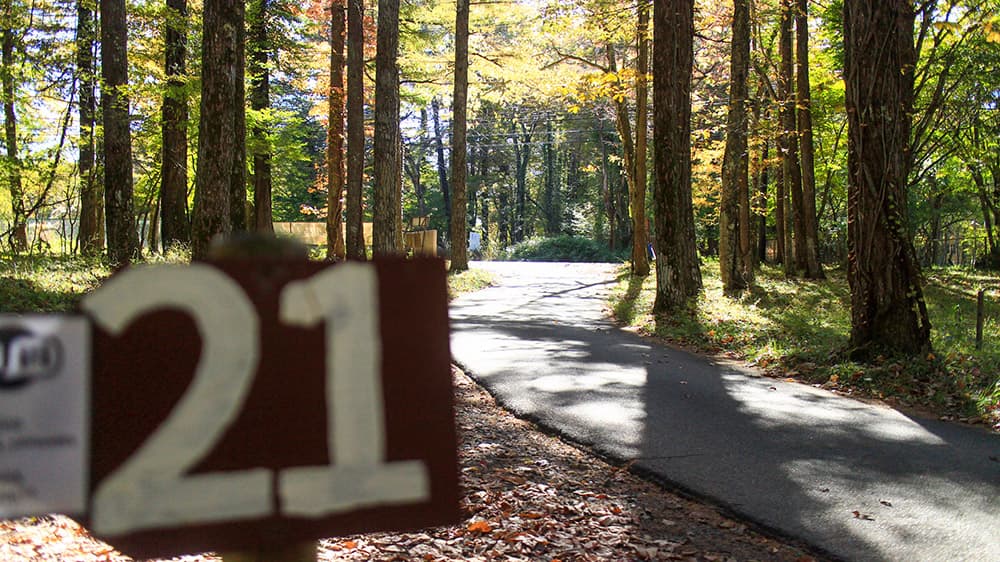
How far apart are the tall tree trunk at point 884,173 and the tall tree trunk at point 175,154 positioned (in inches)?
531

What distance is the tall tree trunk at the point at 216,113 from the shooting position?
9.86m

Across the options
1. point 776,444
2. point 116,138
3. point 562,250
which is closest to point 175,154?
point 116,138

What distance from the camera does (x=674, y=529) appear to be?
4.16 metres

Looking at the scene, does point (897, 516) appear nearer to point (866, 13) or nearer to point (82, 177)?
point (866, 13)

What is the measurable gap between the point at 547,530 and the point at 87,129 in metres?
17.7

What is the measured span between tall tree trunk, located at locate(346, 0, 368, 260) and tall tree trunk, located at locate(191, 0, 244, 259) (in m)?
9.08

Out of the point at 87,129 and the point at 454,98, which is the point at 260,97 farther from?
the point at 454,98

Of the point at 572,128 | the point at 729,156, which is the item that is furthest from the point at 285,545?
the point at 572,128

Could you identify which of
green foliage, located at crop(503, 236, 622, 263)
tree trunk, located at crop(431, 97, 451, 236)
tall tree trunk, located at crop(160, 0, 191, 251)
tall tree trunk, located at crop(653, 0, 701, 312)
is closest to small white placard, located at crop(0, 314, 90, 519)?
tall tree trunk, located at crop(653, 0, 701, 312)

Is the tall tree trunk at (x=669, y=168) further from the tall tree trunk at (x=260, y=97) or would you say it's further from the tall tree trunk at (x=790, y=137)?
the tall tree trunk at (x=260, y=97)

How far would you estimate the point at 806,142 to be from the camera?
20969mm

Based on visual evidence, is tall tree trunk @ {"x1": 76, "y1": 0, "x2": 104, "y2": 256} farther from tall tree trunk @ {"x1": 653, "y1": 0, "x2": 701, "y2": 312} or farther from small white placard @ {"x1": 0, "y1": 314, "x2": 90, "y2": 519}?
small white placard @ {"x1": 0, "y1": 314, "x2": 90, "y2": 519}

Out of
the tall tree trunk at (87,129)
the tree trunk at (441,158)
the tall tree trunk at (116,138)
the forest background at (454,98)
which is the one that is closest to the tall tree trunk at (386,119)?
the forest background at (454,98)

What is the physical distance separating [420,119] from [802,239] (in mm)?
38776
